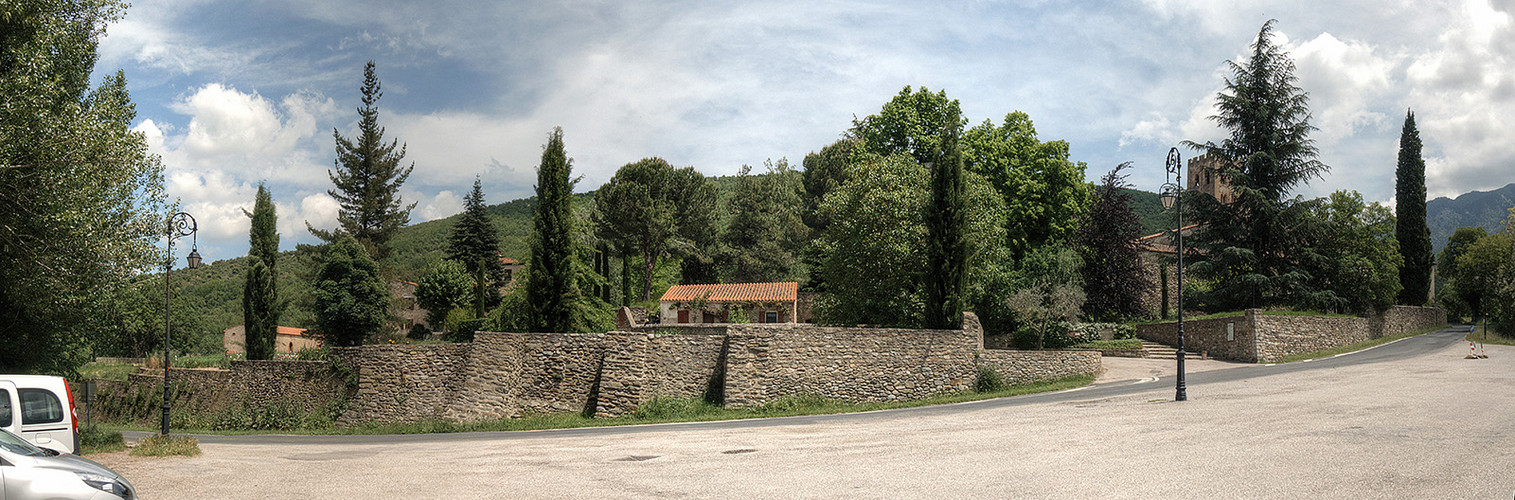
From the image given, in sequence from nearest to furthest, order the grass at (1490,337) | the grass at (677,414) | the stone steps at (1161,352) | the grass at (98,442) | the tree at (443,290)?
1. the grass at (98,442)
2. the grass at (677,414)
3. the stone steps at (1161,352)
4. the grass at (1490,337)
5. the tree at (443,290)

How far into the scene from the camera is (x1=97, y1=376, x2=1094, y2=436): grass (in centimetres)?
2180

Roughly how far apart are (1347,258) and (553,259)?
35839mm

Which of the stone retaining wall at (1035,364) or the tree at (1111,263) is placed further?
the tree at (1111,263)

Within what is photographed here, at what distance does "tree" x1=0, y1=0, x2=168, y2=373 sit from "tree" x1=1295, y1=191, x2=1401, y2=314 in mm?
41776

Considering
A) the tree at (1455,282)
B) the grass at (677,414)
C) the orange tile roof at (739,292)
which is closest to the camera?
the grass at (677,414)

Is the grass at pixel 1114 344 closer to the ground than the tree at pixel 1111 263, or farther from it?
closer to the ground

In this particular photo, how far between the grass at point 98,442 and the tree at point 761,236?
40.8 m

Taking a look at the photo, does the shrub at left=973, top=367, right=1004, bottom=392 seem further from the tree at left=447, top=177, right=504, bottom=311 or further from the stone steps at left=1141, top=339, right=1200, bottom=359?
the tree at left=447, top=177, right=504, bottom=311

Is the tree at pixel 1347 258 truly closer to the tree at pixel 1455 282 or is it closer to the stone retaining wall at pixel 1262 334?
the stone retaining wall at pixel 1262 334

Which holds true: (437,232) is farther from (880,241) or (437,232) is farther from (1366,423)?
(1366,423)

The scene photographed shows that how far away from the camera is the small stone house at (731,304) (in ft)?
141

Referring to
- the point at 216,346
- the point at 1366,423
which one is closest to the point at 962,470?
the point at 1366,423

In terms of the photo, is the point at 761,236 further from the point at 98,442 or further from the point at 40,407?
the point at 40,407

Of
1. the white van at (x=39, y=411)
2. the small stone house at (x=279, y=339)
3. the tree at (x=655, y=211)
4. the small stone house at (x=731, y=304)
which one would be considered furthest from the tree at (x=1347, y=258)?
the small stone house at (x=279, y=339)
